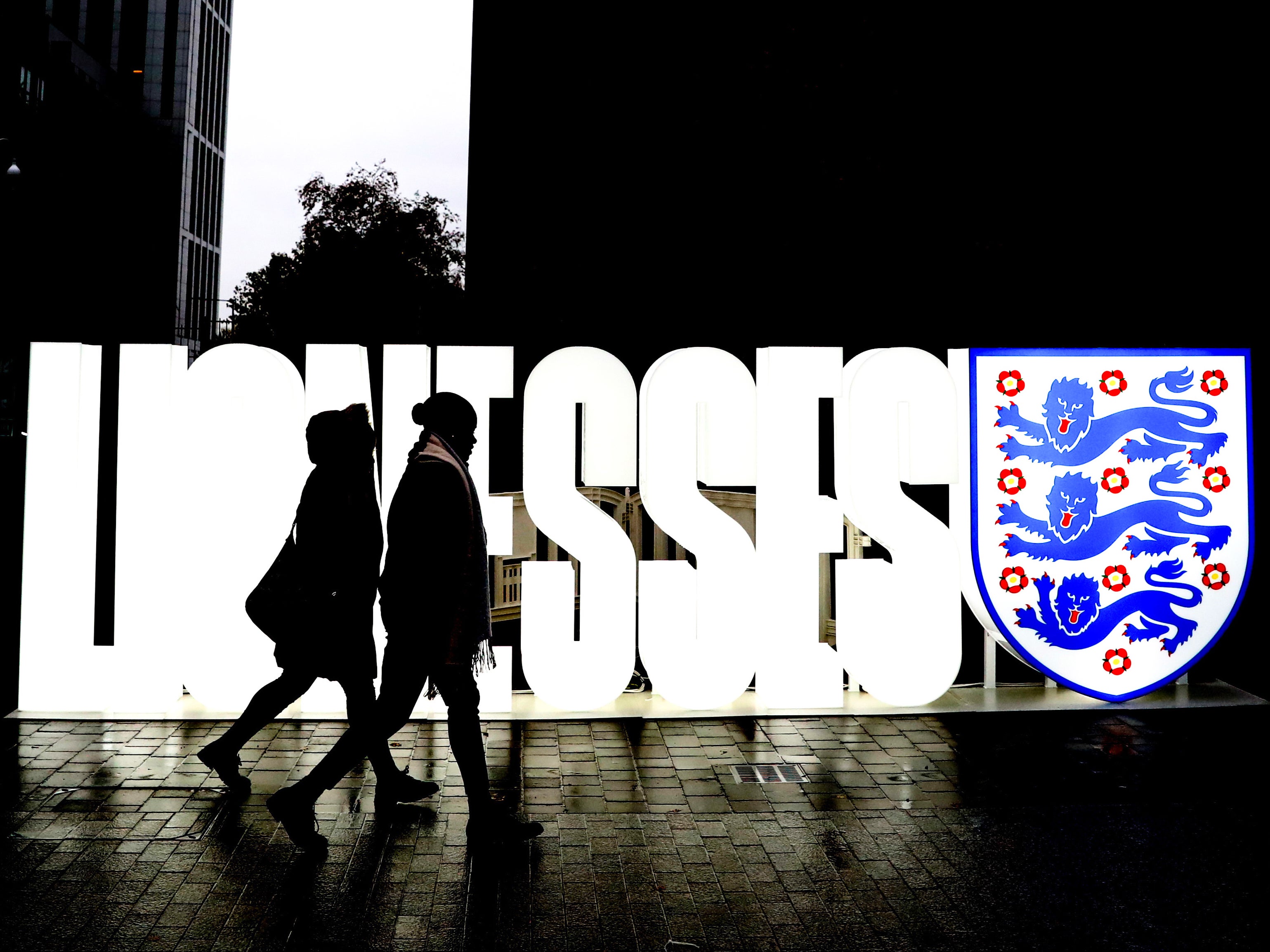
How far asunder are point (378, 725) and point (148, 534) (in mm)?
2723

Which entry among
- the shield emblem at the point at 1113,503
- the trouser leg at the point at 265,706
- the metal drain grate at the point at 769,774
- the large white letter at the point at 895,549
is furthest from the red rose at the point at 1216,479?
the trouser leg at the point at 265,706

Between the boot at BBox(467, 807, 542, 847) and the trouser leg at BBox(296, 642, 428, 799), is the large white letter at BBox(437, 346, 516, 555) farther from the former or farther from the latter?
the boot at BBox(467, 807, 542, 847)

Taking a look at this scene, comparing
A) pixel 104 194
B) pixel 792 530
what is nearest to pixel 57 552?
pixel 792 530

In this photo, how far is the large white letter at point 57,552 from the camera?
6715 mm

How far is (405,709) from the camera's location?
187 inches

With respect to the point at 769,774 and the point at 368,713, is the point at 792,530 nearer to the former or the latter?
the point at 769,774

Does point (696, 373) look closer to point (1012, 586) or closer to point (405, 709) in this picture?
point (1012, 586)

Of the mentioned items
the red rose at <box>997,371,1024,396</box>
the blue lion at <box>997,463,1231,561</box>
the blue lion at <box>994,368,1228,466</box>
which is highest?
the red rose at <box>997,371,1024,396</box>

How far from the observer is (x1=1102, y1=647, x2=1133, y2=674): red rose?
7.16m

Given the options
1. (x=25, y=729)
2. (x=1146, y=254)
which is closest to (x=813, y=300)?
(x=1146, y=254)

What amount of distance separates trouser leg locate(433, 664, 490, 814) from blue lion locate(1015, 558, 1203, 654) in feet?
12.3

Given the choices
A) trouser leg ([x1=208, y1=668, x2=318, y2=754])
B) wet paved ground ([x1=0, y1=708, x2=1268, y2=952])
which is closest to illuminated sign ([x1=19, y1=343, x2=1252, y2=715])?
wet paved ground ([x1=0, y1=708, x2=1268, y2=952])

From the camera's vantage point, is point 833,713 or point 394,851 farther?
point 833,713

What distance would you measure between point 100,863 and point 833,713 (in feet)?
13.5
